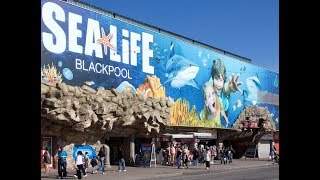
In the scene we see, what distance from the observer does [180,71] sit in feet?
141

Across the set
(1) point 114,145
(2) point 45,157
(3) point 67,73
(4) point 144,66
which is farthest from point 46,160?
(4) point 144,66

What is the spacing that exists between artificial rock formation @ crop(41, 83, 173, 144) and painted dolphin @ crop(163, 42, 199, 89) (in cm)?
382

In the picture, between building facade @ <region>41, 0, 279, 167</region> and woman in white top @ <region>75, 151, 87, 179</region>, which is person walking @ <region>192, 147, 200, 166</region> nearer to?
building facade @ <region>41, 0, 279, 167</region>

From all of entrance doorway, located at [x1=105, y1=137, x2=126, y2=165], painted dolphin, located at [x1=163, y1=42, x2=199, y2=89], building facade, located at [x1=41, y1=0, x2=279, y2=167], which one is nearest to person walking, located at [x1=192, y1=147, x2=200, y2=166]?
building facade, located at [x1=41, y1=0, x2=279, y2=167]

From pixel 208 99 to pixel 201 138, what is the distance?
13.5ft

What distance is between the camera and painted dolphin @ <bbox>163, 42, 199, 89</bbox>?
41.8 metres

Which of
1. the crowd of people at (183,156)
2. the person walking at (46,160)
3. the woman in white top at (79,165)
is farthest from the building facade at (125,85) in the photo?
the woman in white top at (79,165)

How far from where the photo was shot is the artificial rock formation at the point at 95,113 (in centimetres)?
2866

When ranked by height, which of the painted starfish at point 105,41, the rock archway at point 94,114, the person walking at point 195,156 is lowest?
the person walking at point 195,156

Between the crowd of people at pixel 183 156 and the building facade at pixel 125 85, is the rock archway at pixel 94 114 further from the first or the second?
the crowd of people at pixel 183 156
